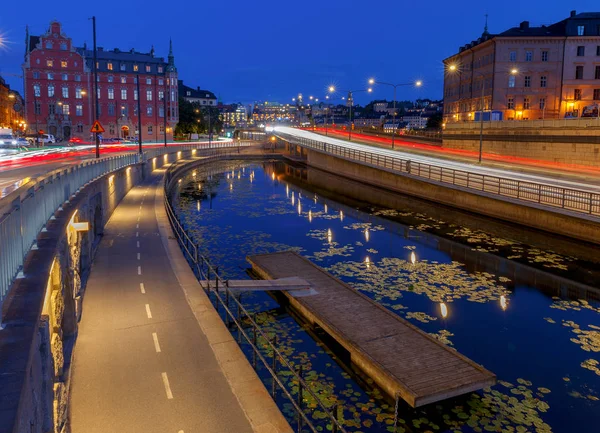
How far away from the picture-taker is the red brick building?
314 ft

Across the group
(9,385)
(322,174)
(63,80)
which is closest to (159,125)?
(63,80)

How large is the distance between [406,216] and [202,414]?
3196 centimetres

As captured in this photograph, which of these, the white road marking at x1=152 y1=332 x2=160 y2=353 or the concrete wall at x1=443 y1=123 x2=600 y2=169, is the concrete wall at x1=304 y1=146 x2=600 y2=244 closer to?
the concrete wall at x1=443 y1=123 x2=600 y2=169

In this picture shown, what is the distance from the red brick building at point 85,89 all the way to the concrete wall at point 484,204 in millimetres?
52986

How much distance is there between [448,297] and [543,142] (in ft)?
108

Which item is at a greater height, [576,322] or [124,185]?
[124,185]

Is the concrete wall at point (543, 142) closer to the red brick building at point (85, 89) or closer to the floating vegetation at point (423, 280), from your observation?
the floating vegetation at point (423, 280)

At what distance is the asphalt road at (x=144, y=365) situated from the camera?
990 cm

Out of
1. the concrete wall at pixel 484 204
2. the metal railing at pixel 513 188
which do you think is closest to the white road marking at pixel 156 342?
the metal railing at pixel 513 188

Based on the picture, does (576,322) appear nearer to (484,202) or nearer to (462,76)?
(484,202)

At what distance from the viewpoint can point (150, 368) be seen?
39.1 feet

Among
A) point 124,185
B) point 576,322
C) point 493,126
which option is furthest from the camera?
point 493,126

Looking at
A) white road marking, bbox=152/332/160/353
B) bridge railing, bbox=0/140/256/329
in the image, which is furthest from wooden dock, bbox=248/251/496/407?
bridge railing, bbox=0/140/256/329

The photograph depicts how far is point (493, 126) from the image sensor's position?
56625 mm
